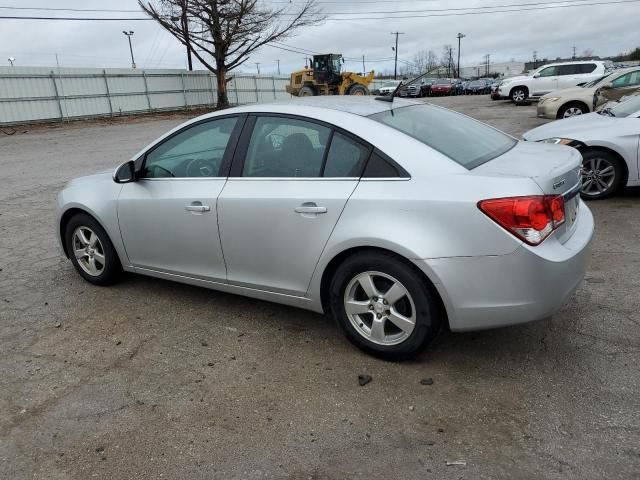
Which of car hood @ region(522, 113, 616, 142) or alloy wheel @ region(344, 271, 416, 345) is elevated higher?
car hood @ region(522, 113, 616, 142)

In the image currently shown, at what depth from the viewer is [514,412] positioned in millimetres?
2766

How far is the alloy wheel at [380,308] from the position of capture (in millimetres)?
3098

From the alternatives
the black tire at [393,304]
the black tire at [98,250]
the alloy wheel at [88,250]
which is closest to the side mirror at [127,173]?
the black tire at [98,250]

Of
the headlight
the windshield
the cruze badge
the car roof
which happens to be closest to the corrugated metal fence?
the windshield

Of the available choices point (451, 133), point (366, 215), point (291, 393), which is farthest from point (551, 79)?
point (291, 393)

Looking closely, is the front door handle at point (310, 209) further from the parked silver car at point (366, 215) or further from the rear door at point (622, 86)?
the rear door at point (622, 86)

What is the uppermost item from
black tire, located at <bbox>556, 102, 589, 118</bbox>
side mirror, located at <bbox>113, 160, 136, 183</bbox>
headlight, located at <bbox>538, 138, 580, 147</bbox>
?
side mirror, located at <bbox>113, 160, 136, 183</bbox>

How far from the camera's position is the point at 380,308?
3.17m

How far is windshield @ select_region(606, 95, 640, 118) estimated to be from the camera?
279 inches

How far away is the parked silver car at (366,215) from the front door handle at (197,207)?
1 centimetres

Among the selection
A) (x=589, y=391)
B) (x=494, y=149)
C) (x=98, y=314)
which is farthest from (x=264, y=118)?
(x=589, y=391)

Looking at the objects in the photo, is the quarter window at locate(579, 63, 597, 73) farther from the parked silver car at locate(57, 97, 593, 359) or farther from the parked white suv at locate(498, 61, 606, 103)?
the parked silver car at locate(57, 97, 593, 359)

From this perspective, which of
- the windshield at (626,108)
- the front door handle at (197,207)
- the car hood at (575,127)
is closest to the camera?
the front door handle at (197,207)

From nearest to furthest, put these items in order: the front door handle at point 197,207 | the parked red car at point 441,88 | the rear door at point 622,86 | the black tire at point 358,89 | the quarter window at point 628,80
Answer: the front door handle at point 197,207
the rear door at point 622,86
the quarter window at point 628,80
the black tire at point 358,89
the parked red car at point 441,88
